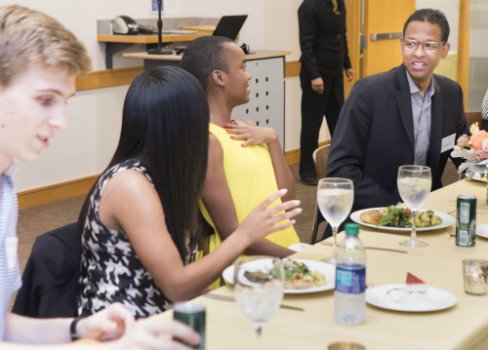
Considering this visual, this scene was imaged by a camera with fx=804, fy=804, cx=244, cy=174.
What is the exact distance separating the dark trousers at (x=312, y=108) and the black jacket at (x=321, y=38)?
0.09 m

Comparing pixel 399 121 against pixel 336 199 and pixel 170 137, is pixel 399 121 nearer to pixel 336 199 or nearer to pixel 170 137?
pixel 336 199

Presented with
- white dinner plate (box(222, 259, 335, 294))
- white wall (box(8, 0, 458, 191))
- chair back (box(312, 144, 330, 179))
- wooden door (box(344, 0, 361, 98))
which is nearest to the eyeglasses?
chair back (box(312, 144, 330, 179))

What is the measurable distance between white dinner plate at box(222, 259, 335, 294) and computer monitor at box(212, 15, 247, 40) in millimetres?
3833

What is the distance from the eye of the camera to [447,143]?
3.09 meters

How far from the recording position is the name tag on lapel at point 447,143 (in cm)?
307

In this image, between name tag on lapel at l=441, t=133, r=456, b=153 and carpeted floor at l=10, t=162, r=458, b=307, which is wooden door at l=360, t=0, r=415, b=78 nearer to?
carpeted floor at l=10, t=162, r=458, b=307

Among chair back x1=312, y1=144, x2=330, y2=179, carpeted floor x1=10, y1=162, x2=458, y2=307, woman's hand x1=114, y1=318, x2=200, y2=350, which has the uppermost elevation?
woman's hand x1=114, y1=318, x2=200, y2=350

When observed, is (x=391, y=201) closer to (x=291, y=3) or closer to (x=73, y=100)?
(x=73, y=100)

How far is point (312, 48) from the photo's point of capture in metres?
6.11

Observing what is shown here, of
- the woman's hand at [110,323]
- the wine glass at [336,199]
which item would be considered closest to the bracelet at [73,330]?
the woman's hand at [110,323]

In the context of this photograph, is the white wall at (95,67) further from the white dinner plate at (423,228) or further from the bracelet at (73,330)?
the bracelet at (73,330)

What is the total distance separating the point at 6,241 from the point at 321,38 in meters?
5.05

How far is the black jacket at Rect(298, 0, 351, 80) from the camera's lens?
6.05 m

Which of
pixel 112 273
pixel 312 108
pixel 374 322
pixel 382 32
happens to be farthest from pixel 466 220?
pixel 382 32
